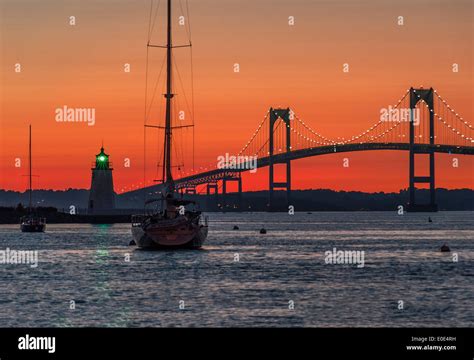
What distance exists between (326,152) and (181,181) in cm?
1697

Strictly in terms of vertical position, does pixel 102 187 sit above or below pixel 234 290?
above

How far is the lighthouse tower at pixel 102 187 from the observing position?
86.2 meters

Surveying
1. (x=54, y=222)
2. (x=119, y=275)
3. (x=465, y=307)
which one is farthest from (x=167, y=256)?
(x=54, y=222)

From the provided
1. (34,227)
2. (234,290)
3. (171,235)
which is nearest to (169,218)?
(171,235)

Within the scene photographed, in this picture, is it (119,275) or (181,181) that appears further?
(181,181)

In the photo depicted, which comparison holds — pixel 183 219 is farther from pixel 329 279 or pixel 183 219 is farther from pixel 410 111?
pixel 410 111

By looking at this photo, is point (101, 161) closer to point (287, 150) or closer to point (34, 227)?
point (34, 227)

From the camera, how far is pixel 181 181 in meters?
127

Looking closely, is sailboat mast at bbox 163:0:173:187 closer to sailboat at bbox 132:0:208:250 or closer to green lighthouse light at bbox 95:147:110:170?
sailboat at bbox 132:0:208:250

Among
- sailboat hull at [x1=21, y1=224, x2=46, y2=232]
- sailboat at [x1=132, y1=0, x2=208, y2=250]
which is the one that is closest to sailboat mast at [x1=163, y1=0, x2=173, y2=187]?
sailboat at [x1=132, y1=0, x2=208, y2=250]

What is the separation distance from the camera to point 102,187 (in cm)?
8856

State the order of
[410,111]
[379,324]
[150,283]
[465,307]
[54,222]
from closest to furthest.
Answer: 1. [379,324]
2. [465,307]
3. [150,283]
4. [54,222]
5. [410,111]

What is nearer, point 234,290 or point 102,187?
point 234,290

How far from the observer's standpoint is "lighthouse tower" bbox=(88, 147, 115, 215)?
86188mm
